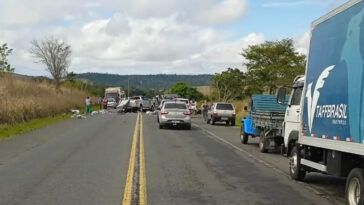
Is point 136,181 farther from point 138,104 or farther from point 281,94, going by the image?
point 138,104

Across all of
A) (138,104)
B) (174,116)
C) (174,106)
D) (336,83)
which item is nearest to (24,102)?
(174,106)

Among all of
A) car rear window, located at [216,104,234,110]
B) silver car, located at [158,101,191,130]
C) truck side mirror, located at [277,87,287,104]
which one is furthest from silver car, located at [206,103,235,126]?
truck side mirror, located at [277,87,287,104]

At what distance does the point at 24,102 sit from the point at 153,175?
26.8 meters

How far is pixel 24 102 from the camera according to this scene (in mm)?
37844

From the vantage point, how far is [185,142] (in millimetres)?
23109

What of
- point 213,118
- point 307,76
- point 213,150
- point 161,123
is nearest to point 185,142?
point 213,150

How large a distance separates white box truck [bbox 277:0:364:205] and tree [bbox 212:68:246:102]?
5691 centimetres

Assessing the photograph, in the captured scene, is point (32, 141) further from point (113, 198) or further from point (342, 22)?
point (342, 22)

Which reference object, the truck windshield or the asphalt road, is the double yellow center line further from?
the truck windshield

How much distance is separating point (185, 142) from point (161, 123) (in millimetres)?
9677

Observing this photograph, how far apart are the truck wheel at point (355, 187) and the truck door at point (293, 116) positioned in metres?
4.22

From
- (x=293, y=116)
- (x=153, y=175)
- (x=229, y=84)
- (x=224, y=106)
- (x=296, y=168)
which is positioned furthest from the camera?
(x=229, y=84)

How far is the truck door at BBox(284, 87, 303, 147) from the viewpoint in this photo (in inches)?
526

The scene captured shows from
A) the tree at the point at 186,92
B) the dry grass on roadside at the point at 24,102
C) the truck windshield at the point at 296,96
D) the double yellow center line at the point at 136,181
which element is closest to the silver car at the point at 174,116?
the dry grass on roadside at the point at 24,102
